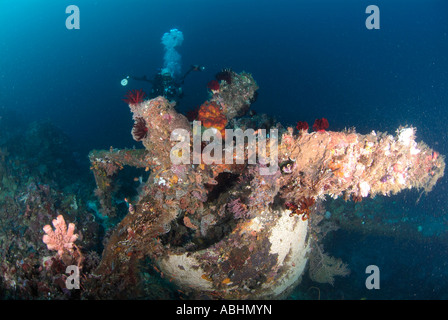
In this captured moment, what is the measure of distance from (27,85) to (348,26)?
8476 cm

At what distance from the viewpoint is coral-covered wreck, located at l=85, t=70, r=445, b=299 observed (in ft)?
14.4

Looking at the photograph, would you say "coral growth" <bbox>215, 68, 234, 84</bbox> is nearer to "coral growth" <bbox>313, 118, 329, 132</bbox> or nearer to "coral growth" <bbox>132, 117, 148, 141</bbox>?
"coral growth" <bbox>132, 117, 148, 141</bbox>

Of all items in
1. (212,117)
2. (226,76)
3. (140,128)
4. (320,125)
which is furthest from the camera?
(226,76)

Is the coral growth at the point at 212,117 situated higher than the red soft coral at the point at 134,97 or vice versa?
the red soft coral at the point at 134,97

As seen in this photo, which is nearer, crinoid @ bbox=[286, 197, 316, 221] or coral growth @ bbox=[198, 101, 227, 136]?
crinoid @ bbox=[286, 197, 316, 221]

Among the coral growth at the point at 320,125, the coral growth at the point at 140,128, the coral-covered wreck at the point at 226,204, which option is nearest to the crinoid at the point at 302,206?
the coral-covered wreck at the point at 226,204

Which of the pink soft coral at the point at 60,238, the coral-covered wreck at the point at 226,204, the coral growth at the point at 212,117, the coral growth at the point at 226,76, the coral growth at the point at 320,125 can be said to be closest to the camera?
the pink soft coral at the point at 60,238

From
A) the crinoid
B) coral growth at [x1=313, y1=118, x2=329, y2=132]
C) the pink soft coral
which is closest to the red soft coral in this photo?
the pink soft coral

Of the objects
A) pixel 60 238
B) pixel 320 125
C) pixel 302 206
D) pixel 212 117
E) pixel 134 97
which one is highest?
pixel 134 97

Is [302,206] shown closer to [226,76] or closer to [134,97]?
[134,97]

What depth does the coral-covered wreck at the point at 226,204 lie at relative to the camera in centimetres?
439

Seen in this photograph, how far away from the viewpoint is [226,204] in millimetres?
4684

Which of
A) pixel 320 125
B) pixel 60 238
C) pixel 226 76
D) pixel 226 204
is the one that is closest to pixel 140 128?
pixel 226 204

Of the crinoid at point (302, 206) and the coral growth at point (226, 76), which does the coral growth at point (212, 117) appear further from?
the coral growth at point (226, 76)
